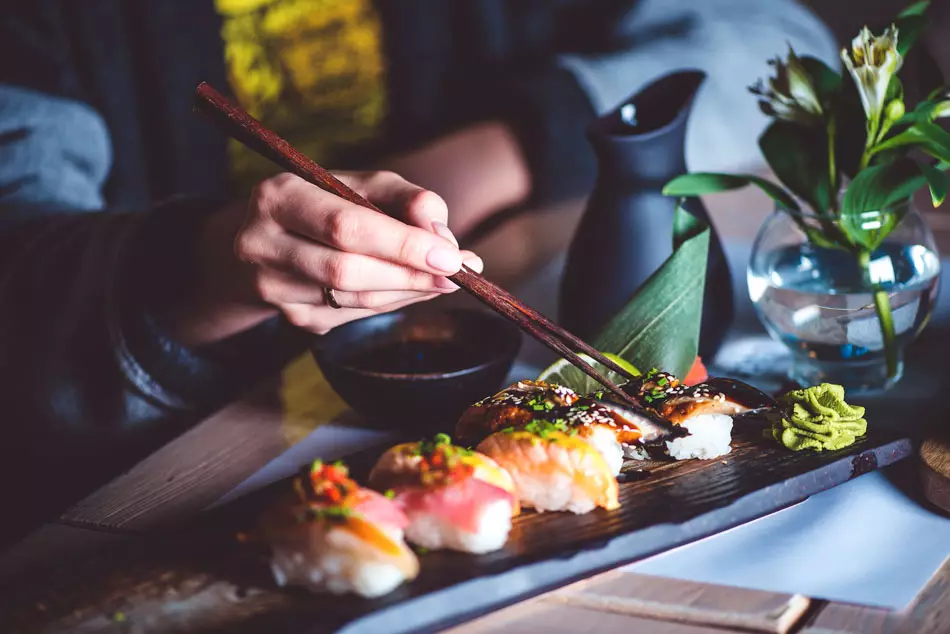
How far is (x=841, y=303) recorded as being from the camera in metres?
1.08

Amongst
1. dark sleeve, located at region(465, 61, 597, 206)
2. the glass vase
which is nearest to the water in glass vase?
the glass vase

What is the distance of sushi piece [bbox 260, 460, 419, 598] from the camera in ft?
2.33

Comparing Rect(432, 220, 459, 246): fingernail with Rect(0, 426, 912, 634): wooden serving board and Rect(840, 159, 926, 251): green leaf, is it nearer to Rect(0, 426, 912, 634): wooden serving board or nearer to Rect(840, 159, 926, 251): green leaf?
Rect(0, 426, 912, 634): wooden serving board

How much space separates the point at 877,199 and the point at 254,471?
842mm

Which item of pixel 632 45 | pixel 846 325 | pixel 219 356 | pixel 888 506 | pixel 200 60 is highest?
pixel 200 60

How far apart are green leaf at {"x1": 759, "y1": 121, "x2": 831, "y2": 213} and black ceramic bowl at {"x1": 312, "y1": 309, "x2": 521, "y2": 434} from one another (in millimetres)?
416

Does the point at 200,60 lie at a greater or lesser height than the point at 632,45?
greater

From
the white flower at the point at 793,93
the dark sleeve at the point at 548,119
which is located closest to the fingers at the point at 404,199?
the white flower at the point at 793,93

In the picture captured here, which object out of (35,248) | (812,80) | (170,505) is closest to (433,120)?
(35,248)

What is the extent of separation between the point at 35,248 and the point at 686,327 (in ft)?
3.50

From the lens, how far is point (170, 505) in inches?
38.1

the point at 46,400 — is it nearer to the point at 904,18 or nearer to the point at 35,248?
the point at 35,248

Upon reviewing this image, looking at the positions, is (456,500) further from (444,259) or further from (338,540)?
(444,259)

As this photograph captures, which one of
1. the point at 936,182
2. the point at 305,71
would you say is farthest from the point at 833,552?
the point at 305,71
